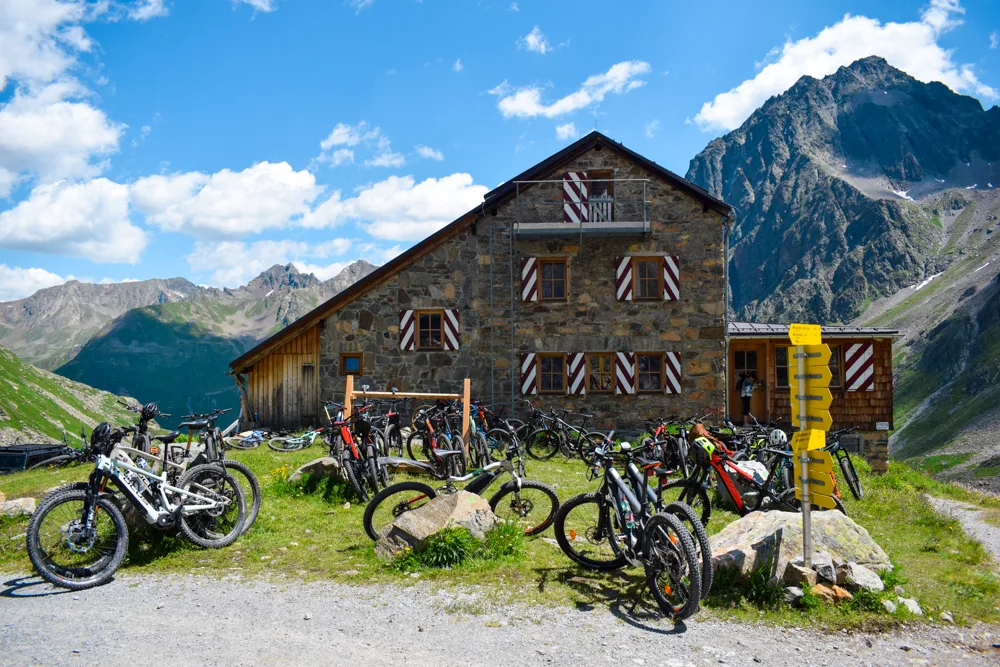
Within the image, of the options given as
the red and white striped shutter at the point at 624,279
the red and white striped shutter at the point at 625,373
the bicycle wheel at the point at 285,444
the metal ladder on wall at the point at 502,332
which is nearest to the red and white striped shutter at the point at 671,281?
the red and white striped shutter at the point at 624,279

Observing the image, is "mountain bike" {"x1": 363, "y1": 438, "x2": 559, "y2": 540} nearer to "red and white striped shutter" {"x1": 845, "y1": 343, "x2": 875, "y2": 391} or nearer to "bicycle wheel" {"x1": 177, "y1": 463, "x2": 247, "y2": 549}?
"bicycle wheel" {"x1": 177, "y1": 463, "x2": 247, "y2": 549}

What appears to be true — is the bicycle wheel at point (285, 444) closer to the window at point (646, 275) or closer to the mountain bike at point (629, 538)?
the window at point (646, 275)

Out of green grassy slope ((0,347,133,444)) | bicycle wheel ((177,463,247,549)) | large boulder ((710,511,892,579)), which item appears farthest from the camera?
green grassy slope ((0,347,133,444))

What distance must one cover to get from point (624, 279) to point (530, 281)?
230 centimetres

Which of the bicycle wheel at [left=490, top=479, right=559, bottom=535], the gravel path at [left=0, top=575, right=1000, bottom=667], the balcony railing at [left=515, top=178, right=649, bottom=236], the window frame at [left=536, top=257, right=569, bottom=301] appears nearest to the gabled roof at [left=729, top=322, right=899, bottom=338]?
the balcony railing at [left=515, top=178, right=649, bottom=236]

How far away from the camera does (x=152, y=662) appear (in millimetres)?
4426

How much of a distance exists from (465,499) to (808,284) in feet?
553

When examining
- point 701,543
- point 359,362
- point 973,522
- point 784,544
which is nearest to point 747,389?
point 973,522

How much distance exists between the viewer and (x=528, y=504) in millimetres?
7102

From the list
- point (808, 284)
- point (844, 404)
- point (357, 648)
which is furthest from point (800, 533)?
point (808, 284)

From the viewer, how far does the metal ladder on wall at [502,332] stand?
1738cm

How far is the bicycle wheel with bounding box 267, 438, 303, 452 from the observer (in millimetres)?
14289

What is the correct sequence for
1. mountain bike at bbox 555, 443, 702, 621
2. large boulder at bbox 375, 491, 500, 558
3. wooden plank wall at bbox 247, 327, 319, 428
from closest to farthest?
mountain bike at bbox 555, 443, 702, 621 → large boulder at bbox 375, 491, 500, 558 → wooden plank wall at bbox 247, 327, 319, 428

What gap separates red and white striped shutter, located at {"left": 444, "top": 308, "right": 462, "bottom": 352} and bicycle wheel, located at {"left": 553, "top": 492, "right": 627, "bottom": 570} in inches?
435
